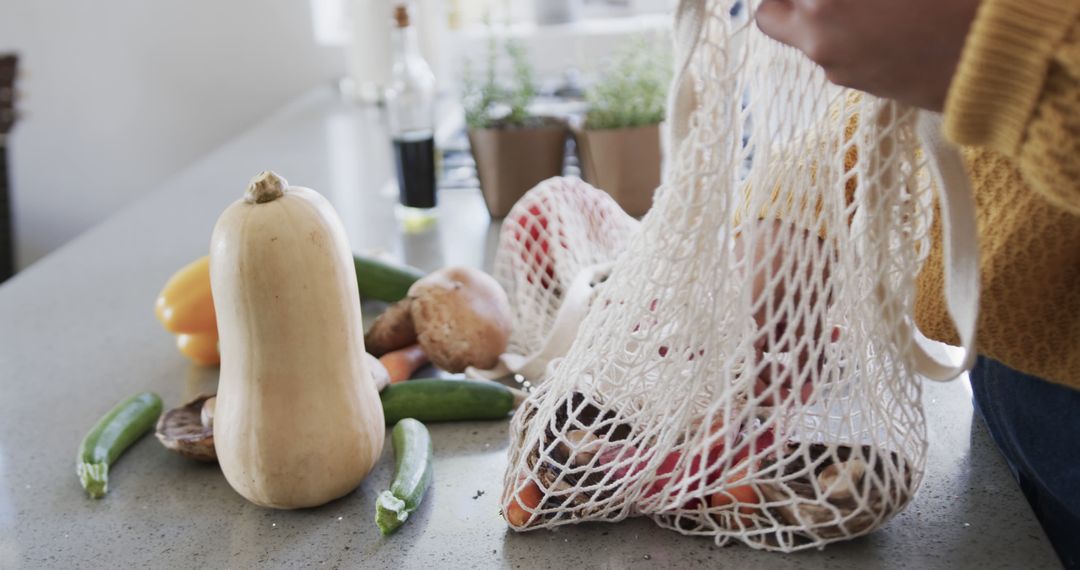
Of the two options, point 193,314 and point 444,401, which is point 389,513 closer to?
point 444,401

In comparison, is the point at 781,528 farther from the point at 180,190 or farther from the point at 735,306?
the point at 180,190

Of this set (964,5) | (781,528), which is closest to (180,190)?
(781,528)

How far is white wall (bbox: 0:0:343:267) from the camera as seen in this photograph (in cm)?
261

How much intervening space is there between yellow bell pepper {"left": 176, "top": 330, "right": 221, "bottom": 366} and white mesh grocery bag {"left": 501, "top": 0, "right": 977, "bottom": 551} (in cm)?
41

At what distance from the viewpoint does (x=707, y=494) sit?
0.64 meters

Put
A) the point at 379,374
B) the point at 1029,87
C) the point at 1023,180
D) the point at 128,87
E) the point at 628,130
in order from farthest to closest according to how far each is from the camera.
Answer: the point at 128,87 < the point at 628,130 < the point at 379,374 < the point at 1023,180 < the point at 1029,87

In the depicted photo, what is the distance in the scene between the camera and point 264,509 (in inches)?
28.4

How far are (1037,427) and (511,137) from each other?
792mm

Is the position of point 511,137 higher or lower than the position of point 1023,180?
lower

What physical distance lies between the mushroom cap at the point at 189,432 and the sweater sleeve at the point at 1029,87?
22.5 inches

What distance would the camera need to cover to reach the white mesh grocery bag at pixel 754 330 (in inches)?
22.6

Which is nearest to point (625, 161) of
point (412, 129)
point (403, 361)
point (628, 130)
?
point (628, 130)

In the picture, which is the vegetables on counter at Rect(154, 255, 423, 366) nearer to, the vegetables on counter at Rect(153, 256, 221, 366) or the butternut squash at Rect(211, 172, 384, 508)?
the vegetables on counter at Rect(153, 256, 221, 366)

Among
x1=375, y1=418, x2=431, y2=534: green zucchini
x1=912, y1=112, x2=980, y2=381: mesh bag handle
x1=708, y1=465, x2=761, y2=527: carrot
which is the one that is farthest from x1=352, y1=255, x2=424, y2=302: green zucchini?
x1=912, y1=112, x2=980, y2=381: mesh bag handle
